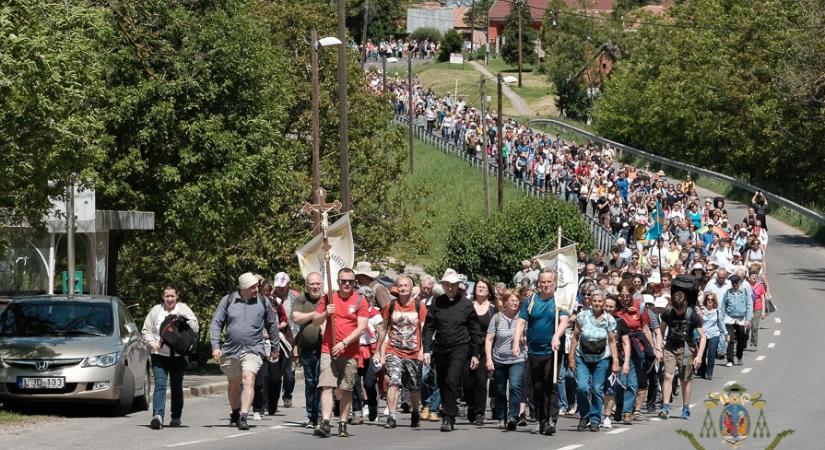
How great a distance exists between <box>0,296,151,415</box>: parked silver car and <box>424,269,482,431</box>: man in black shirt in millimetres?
4013

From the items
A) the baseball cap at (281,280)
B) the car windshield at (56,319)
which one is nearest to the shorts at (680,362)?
the baseball cap at (281,280)

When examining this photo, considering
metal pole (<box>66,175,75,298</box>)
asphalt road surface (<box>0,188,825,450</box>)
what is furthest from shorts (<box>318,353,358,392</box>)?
metal pole (<box>66,175,75,298</box>)

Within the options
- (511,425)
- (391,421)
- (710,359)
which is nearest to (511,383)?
(511,425)

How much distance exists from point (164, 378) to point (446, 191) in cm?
5738

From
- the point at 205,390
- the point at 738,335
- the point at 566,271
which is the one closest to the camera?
the point at 566,271

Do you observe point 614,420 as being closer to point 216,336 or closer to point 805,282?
point 216,336

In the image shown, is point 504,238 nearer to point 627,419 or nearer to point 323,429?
point 627,419

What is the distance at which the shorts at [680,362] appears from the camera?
19578mm

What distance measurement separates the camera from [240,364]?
57.6 feet

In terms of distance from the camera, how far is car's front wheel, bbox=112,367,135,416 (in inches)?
775

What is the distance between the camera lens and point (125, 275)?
1516 inches

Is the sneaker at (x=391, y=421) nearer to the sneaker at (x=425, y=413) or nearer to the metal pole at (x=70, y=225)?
the sneaker at (x=425, y=413)

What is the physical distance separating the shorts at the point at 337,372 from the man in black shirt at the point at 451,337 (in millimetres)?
970

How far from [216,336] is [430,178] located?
6100 centimetres
